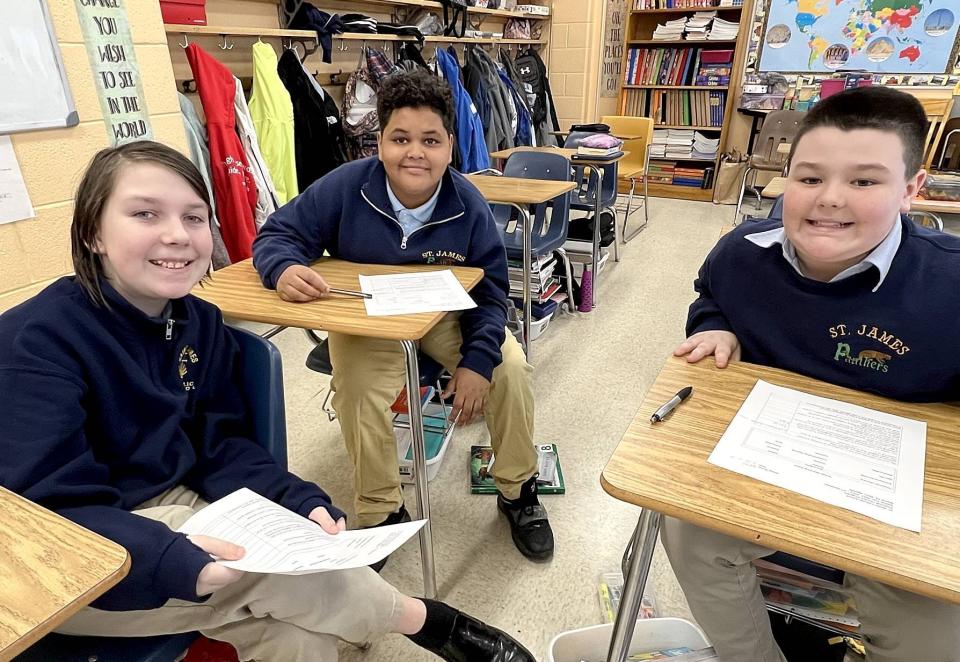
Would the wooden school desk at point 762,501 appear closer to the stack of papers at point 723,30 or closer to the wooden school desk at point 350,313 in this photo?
the wooden school desk at point 350,313

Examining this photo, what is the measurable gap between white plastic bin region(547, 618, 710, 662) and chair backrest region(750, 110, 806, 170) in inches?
171

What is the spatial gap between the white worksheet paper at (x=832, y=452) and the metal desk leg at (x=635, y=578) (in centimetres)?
13

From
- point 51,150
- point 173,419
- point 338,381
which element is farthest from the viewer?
point 51,150

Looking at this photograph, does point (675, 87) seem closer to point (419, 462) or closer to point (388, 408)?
point (388, 408)

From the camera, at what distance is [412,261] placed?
157cm

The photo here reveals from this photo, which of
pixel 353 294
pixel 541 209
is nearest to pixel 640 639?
pixel 353 294

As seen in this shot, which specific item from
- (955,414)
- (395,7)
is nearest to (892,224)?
(955,414)

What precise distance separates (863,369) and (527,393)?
767 mm

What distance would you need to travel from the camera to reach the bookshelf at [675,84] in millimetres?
5277

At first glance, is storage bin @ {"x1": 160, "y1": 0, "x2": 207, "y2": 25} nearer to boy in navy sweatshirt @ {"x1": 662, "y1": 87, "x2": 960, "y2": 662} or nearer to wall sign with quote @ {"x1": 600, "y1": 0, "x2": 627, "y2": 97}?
boy in navy sweatshirt @ {"x1": 662, "y1": 87, "x2": 960, "y2": 662}

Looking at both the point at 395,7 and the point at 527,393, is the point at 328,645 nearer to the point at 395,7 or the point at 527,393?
the point at 527,393

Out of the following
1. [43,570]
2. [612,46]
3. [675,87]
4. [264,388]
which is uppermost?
[612,46]

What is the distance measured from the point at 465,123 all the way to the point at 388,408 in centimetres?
316

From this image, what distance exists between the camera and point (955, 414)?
34.2 inches
